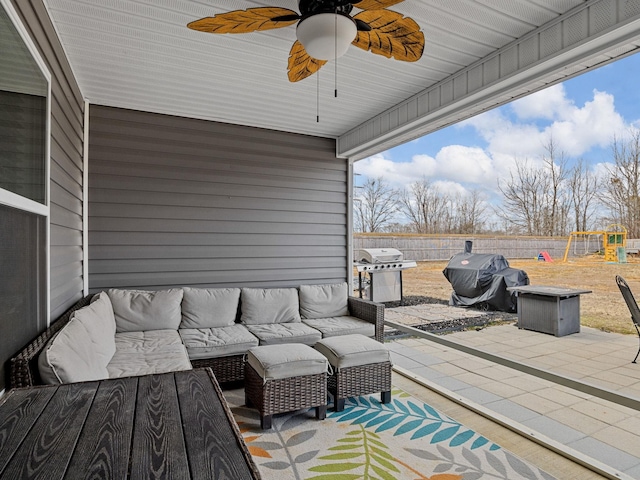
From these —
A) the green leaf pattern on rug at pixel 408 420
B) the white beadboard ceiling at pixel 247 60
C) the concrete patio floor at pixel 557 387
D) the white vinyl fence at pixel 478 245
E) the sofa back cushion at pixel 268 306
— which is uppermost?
the white beadboard ceiling at pixel 247 60

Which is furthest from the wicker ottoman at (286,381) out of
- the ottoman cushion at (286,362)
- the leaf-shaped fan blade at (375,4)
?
the leaf-shaped fan blade at (375,4)

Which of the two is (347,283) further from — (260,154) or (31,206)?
(31,206)

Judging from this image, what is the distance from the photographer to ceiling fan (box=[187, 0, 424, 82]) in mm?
1933

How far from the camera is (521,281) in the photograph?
3.15m

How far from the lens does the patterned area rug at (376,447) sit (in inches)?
87.4

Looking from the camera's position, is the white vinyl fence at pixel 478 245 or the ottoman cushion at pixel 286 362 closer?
the white vinyl fence at pixel 478 245

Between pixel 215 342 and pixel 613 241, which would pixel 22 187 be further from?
pixel 613 241

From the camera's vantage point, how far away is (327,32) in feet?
6.37

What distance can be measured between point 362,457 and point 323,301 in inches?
85.7

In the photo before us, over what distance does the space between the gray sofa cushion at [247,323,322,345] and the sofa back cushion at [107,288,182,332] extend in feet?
2.48

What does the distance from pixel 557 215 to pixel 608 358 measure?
984mm

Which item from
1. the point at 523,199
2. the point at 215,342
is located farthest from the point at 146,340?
the point at 523,199

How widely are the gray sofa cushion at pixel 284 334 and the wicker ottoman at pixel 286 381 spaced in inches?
24.1

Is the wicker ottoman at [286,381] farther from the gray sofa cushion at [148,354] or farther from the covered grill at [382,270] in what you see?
the covered grill at [382,270]
